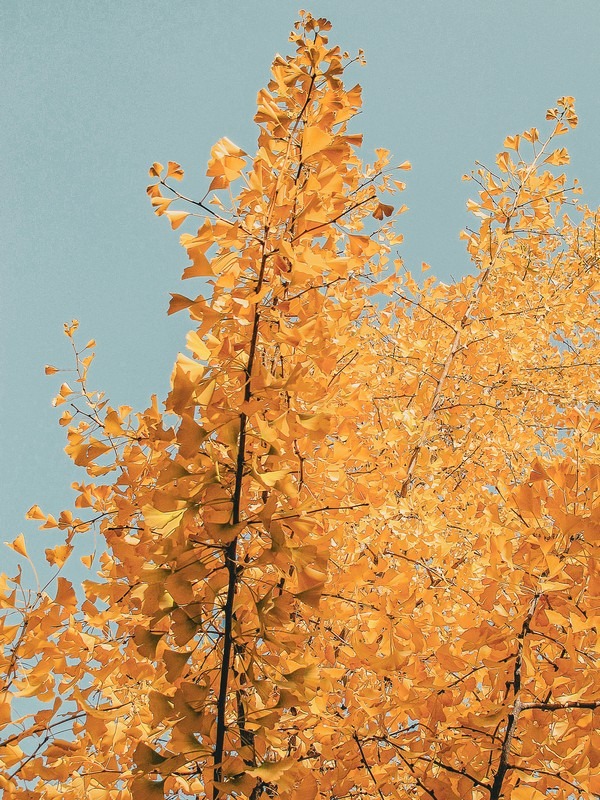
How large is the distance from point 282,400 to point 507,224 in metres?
2.26

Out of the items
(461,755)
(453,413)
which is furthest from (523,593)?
(453,413)

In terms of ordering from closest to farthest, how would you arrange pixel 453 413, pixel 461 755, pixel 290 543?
pixel 290 543 < pixel 461 755 < pixel 453 413

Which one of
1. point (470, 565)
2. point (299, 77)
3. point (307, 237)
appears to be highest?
point (299, 77)

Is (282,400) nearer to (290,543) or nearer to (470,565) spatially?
(290,543)

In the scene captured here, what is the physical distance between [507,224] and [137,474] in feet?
7.31

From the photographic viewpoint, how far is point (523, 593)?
1.40 metres

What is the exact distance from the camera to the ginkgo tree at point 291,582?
1.20 metres

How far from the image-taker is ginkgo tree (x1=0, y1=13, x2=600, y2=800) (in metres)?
1.20

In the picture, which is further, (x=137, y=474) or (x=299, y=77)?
A: (x=137, y=474)

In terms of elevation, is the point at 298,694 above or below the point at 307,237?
below

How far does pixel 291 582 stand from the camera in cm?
149

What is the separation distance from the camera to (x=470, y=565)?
1.97 m

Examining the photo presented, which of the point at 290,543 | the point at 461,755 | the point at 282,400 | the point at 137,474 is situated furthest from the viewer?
the point at 137,474

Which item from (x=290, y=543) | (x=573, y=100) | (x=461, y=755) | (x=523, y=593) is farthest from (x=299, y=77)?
(x=573, y=100)
